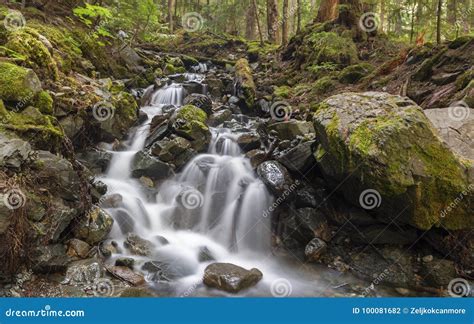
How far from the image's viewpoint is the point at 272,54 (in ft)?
61.5

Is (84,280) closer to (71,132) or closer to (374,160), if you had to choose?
(71,132)

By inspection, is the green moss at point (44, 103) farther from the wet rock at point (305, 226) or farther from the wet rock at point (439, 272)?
the wet rock at point (439, 272)

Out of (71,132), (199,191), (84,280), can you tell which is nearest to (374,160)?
(199,191)

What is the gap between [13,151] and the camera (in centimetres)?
505

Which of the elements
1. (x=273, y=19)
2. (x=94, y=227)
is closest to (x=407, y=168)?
(x=94, y=227)

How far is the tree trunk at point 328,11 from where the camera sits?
1628 cm

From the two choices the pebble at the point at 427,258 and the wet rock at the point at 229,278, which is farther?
the pebble at the point at 427,258

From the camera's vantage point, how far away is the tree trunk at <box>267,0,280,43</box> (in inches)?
822

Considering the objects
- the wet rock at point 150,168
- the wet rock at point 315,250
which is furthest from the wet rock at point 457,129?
the wet rock at point 150,168

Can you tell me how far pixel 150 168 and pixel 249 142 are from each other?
9.20ft

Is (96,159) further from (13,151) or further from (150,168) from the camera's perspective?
(13,151)

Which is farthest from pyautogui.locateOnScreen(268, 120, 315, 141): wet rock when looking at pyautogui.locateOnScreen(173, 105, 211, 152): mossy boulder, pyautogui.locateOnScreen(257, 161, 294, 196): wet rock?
pyautogui.locateOnScreen(173, 105, 211, 152): mossy boulder

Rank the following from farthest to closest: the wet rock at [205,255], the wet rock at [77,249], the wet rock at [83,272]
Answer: the wet rock at [205,255] < the wet rock at [77,249] < the wet rock at [83,272]

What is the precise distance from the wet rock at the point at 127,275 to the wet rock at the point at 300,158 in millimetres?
3829
